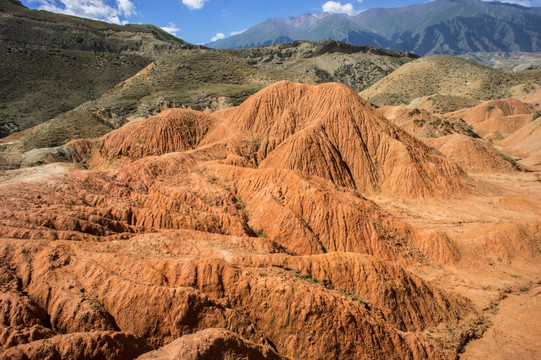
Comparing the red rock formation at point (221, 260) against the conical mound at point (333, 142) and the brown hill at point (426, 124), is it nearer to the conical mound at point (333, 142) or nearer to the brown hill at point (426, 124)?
the conical mound at point (333, 142)

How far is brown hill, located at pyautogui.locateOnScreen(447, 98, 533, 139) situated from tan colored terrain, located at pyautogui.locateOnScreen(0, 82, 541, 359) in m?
29.1

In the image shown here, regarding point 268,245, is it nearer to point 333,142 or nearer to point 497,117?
point 333,142

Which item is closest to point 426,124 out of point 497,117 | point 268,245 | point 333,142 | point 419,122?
point 419,122

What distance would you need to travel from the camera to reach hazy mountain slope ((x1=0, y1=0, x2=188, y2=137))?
73.9 metres

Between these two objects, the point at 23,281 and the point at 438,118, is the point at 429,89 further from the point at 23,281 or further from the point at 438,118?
the point at 23,281

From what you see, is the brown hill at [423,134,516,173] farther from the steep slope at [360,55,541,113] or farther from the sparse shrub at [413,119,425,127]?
the steep slope at [360,55,541,113]

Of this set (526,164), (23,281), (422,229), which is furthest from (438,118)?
(23,281)

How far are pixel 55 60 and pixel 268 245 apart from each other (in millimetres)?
96927

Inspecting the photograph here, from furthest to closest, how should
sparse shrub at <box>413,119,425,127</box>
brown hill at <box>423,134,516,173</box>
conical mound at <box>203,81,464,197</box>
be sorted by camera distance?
sparse shrub at <box>413,119,425,127</box>
brown hill at <box>423,134,516,173</box>
conical mound at <box>203,81,464,197</box>

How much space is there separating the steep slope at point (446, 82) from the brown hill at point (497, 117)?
14343mm

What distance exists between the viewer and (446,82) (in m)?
94.5

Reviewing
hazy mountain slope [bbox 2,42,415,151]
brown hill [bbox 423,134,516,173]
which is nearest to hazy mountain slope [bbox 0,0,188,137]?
hazy mountain slope [bbox 2,42,415,151]

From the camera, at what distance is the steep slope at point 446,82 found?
3433 inches

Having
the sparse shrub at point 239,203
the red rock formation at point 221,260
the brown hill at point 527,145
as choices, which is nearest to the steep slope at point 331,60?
the brown hill at point 527,145
